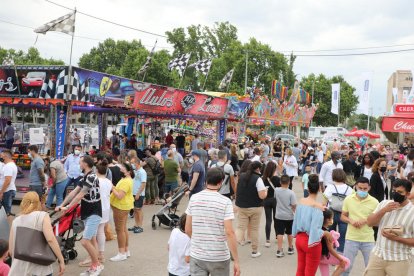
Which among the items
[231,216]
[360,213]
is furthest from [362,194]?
[231,216]

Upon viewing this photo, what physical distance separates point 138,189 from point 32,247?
179 inches

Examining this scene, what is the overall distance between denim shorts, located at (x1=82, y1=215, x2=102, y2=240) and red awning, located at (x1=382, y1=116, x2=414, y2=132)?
14478mm

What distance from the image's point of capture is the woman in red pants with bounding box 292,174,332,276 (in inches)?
203

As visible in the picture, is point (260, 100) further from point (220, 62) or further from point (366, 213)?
point (220, 62)

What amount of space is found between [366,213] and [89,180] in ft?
12.2

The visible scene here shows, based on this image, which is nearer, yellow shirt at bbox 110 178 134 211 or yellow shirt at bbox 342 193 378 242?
yellow shirt at bbox 342 193 378 242

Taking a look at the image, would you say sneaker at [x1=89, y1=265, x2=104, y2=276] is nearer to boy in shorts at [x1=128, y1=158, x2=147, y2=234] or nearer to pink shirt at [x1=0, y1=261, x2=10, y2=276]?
boy in shorts at [x1=128, y1=158, x2=147, y2=234]

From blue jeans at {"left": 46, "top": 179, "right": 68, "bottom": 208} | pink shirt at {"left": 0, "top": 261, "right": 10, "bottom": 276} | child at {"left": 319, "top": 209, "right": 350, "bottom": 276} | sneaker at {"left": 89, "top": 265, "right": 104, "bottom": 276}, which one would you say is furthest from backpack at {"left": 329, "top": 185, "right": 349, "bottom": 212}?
blue jeans at {"left": 46, "top": 179, "right": 68, "bottom": 208}

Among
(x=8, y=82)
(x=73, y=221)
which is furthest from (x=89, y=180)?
(x=8, y=82)

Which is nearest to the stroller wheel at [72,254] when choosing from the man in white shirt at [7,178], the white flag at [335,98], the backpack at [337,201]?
the man in white shirt at [7,178]

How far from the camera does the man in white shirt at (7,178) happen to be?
8.20m

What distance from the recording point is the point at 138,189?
29.1 ft

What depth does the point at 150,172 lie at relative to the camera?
12.0 meters

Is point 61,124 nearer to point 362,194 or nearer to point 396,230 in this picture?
point 362,194
